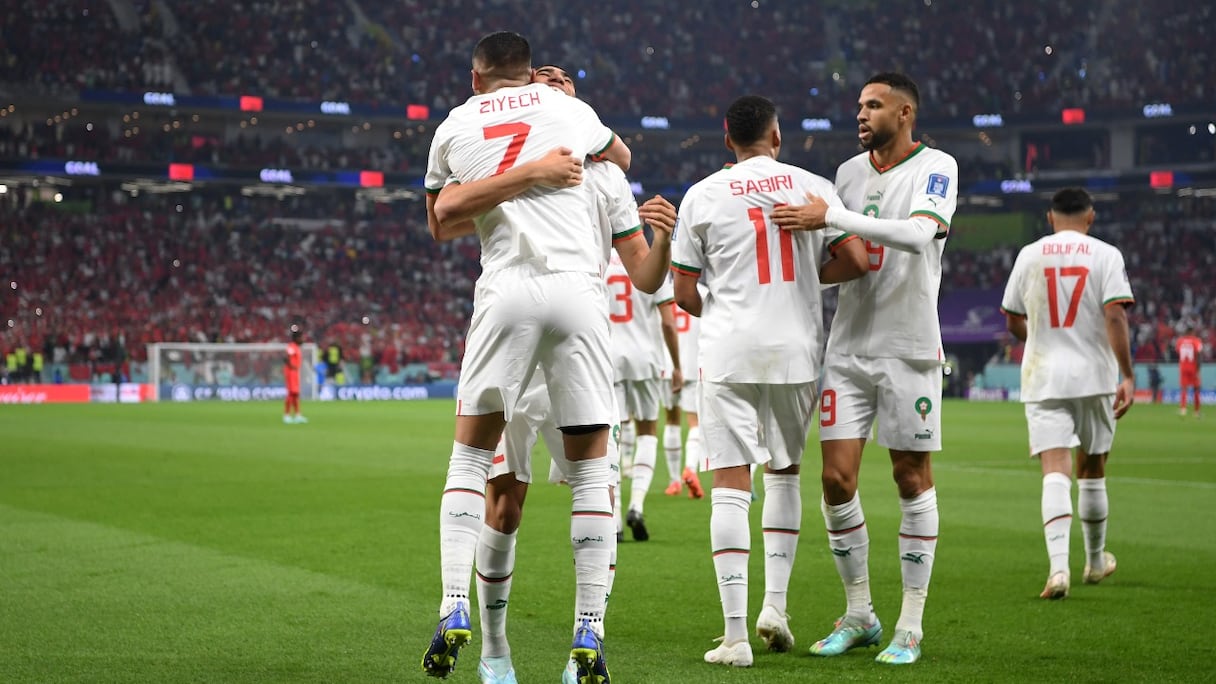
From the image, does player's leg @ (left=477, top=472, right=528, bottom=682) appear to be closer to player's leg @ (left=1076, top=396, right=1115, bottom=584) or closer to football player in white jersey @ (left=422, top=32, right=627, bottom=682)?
football player in white jersey @ (left=422, top=32, right=627, bottom=682)

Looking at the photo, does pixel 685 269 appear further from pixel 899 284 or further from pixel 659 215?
pixel 899 284

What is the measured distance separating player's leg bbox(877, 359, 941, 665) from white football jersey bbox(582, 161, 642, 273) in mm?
1379

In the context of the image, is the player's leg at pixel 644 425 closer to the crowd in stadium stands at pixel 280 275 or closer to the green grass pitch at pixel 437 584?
the green grass pitch at pixel 437 584

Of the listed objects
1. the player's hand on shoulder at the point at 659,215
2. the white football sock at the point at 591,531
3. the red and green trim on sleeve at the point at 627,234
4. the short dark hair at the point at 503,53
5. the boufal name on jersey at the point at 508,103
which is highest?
the short dark hair at the point at 503,53

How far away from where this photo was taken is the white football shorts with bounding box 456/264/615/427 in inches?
180


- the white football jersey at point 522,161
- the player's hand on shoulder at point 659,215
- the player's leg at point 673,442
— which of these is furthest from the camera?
the player's leg at point 673,442

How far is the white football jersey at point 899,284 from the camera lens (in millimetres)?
5742

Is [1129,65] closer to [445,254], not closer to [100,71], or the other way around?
[445,254]

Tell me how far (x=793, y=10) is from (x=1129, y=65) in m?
15.0

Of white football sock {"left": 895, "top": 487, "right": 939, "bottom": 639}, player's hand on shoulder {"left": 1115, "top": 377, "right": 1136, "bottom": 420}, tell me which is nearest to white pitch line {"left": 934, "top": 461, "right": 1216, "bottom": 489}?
player's hand on shoulder {"left": 1115, "top": 377, "right": 1136, "bottom": 420}

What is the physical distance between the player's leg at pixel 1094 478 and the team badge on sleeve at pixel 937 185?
266 cm

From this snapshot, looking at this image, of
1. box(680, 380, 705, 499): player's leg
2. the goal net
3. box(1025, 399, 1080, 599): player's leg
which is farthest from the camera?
the goal net

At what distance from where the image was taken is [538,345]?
4.62 m

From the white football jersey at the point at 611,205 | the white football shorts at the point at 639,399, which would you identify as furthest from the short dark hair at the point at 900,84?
the white football shorts at the point at 639,399
